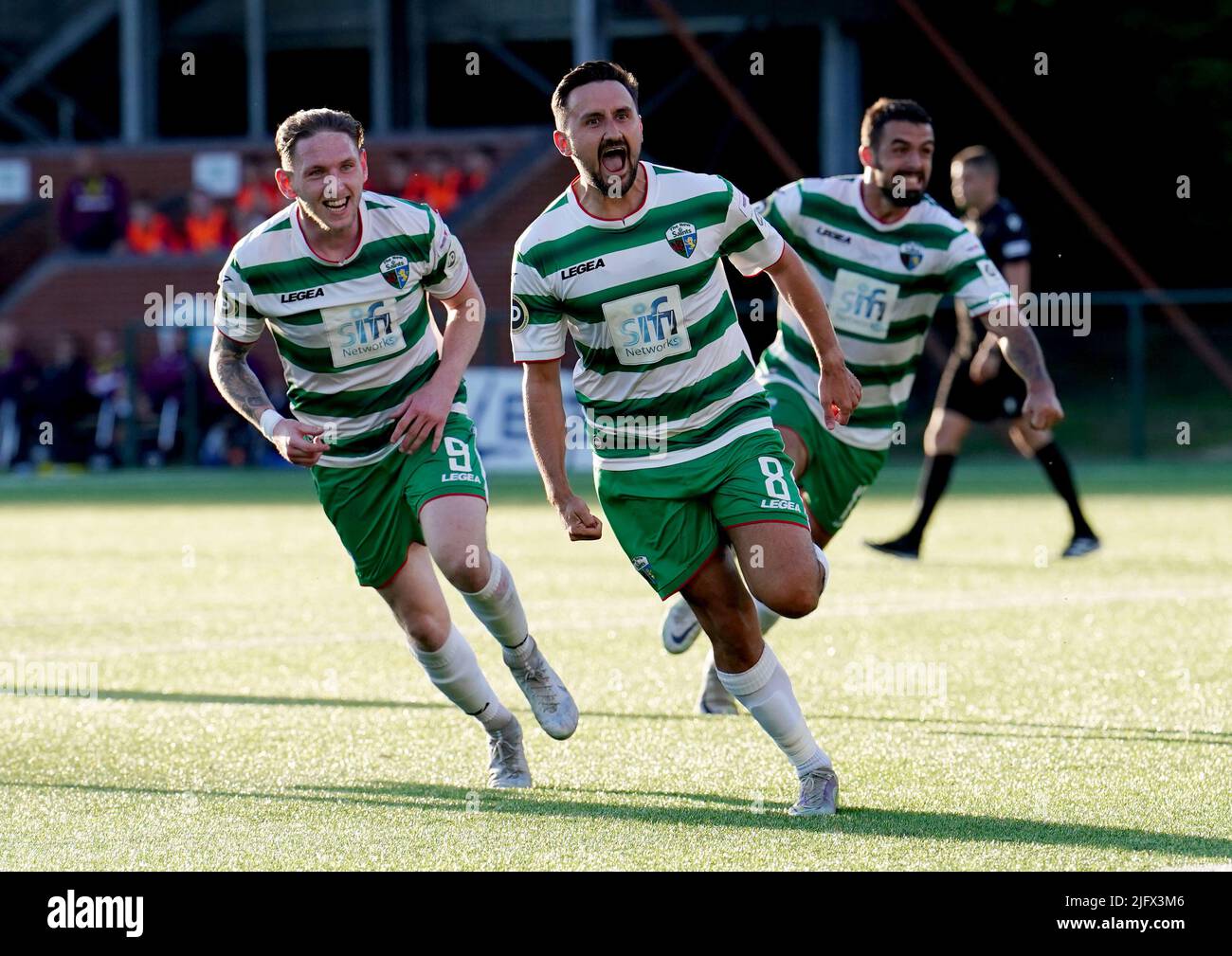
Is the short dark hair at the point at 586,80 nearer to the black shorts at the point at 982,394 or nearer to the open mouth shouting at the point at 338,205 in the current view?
the open mouth shouting at the point at 338,205

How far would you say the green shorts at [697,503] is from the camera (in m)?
5.79

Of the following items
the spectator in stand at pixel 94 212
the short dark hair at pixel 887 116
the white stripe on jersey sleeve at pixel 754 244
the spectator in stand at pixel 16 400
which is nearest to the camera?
the white stripe on jersey sleeve at pixel 754 244

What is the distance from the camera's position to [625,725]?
716 cm

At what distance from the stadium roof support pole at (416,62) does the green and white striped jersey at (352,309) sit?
79.2 feet

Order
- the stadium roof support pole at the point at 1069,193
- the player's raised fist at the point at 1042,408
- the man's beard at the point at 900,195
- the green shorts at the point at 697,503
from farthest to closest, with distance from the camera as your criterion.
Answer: the stadium roof support pole at the point at 1069,193
the man's beard at the point at 900,195
the player's raised fist at the point at 1042,408
the green shorts at the point at 697,503

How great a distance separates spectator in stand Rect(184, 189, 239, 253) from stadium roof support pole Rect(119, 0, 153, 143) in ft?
13.7

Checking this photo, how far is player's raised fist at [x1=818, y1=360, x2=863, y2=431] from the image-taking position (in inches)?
235

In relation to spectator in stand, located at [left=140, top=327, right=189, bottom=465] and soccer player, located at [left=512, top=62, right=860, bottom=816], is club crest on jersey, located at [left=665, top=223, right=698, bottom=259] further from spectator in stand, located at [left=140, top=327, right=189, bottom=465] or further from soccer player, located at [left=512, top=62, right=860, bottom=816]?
spectator in stand, located at [left=140, top=327, right=189, bottom=465]

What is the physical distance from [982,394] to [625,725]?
18.5 feet

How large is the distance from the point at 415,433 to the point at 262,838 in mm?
1391

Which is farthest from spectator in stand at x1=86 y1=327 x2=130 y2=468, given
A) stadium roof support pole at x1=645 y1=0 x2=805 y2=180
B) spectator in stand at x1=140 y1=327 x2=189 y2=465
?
stadium roof support pole at x1=645 y1=0 x2=805 y2=180

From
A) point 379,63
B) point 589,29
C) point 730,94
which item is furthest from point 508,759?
point 379,63

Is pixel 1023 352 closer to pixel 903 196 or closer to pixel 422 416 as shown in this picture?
pixel 903 196

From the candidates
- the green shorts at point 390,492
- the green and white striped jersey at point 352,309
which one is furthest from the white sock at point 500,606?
the green and white striped jersey at point 352,309
